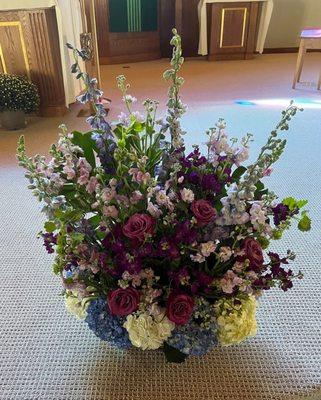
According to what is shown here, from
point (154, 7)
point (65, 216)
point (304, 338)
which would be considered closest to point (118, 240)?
point (65, 216)

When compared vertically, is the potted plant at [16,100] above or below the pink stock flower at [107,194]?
below

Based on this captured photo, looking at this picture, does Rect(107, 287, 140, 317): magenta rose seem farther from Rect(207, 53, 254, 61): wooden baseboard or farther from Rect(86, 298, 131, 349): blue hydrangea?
Rect(207, 53, 254, 61): wooden baseboard

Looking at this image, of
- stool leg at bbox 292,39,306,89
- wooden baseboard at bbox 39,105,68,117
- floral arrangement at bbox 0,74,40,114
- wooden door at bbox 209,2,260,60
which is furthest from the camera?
wooden door at bbox 209,2,260,60

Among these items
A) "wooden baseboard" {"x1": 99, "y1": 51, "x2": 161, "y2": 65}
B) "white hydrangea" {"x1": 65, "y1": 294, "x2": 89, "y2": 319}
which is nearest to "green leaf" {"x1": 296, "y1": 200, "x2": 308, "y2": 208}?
"white hydrangea" {"x1": 65, "y1": 294, "x2": 89, "y2": 319}

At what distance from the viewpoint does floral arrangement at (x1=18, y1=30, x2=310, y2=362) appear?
0.71 m

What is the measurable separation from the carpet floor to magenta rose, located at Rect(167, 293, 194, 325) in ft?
0.78

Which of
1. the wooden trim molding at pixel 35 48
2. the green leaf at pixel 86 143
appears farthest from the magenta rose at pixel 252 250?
the wooden trim molding at pixel 35 48

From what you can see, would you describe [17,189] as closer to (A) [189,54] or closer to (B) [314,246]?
(B) [314,246]

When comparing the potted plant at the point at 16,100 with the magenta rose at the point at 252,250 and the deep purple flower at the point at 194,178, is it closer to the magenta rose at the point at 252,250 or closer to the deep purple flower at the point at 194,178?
the deep purple flower at the point at 194,178

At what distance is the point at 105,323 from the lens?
84 centimetres

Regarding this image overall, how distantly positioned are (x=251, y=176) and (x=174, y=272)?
9.2 inches

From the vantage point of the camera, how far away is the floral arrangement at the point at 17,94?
2543mm

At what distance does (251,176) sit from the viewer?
0.70 metres

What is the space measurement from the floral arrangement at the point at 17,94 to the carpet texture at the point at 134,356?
146 cm
